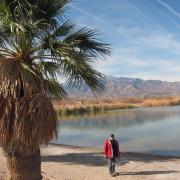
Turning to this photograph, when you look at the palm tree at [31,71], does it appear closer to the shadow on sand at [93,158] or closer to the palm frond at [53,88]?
the palm frond at [53,88]

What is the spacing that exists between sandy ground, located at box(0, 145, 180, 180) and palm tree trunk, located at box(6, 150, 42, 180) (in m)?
4.37

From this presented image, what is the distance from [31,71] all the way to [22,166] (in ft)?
8.29

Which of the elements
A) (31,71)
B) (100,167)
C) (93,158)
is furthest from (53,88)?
(93,158)

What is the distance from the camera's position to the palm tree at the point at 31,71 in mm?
9742

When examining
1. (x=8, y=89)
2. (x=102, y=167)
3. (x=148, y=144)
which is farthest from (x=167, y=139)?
(x=8, y=89)

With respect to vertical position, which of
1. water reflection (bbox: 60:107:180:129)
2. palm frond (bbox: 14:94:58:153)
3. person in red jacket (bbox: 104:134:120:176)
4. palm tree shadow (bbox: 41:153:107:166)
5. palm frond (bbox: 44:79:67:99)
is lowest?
palm tree shadow (bbox: 41:153:107:166)

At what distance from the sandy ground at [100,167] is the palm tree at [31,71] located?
5.05m

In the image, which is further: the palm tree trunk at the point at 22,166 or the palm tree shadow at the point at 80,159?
the palm tree shadow at the point at 80,159

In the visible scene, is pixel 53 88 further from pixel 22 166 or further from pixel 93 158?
pixel 93 158

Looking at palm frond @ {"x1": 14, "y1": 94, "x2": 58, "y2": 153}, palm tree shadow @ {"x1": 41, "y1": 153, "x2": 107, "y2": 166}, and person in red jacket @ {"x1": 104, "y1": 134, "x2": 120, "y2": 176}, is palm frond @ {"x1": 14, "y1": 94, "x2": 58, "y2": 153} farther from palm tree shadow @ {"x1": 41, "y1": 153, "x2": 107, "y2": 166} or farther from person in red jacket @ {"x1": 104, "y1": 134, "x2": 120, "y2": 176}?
palm tree shadow @ {"x1": 41, "y1": 153, "x2": 107, "y2": 166}

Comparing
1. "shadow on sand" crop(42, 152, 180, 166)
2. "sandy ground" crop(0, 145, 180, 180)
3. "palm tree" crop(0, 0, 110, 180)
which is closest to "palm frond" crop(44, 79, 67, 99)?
"palm tree" crop(0, 0, 110, 180)

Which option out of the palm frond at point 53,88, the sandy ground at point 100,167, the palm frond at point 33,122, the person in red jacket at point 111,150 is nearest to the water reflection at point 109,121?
the sandy ground at point 100,167

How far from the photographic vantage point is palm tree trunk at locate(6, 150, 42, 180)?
10.3 metres

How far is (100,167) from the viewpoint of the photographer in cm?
1714
